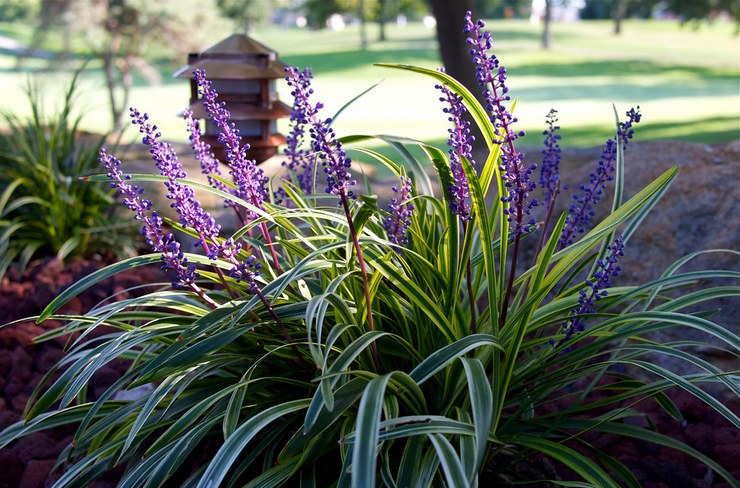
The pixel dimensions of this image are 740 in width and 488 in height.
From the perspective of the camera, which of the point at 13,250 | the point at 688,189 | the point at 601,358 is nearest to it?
the point at 601,358

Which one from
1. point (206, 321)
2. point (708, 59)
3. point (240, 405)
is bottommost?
point (708, 59)

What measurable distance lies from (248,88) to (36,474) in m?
1.76

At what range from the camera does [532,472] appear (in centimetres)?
234

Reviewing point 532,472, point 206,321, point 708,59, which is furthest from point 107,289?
point 708,59

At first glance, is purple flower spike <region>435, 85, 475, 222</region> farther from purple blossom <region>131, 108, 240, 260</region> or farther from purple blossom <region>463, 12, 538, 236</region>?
purple blossom <region>131, 108, 240, 260</region>

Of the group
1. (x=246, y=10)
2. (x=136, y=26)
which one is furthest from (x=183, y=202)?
(x=246, y=10)

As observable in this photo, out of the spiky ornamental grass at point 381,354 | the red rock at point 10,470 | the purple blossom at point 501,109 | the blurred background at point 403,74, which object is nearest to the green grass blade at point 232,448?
the spiky ornamental grass at point 381,354

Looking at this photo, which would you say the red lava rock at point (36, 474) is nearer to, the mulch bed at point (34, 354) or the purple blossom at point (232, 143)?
the mulch bed at point (34, 354)

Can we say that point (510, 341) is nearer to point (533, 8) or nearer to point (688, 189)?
point (688, 189)

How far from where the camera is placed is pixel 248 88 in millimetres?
3561

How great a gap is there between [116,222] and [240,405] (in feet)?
11.5

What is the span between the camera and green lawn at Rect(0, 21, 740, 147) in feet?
43.5

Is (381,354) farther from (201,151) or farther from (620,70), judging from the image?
(620,70)

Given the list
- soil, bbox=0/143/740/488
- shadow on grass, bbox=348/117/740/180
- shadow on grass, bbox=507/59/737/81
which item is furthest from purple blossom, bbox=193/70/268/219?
shadow on grass, bbox=507/59/737/81
